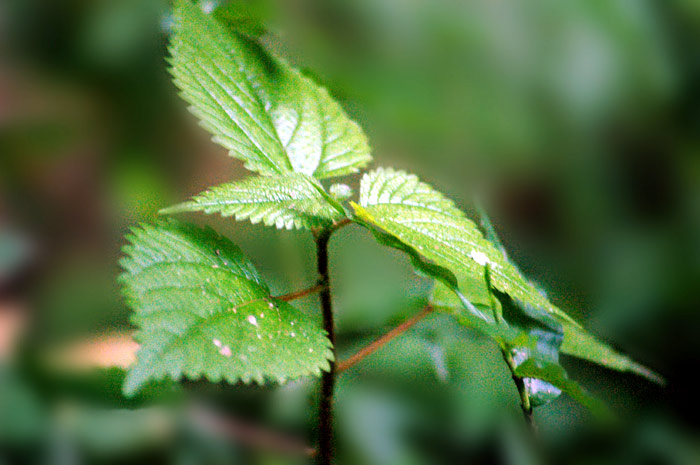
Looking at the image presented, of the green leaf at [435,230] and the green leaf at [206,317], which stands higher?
the green leaf at [435,230]

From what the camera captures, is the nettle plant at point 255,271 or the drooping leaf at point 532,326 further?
the drooping leaf at point 532,326

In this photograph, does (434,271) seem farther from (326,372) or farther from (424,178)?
(424,178)

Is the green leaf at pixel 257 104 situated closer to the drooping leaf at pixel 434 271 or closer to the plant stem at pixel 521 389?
the drooping leaf at pixel 434 271

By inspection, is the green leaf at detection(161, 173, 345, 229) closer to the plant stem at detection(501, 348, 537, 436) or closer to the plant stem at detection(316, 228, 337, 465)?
the plant stem at detection(316, 228, 337, 465)

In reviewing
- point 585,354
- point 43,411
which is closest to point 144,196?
point 43,411

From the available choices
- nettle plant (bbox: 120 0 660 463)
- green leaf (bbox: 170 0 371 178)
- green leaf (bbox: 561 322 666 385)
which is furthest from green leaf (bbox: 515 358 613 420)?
green leaf (bbox: 170 0 371 178)

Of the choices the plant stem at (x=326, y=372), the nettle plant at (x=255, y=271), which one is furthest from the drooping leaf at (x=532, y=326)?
the plant stem at (x=326, y=372)
